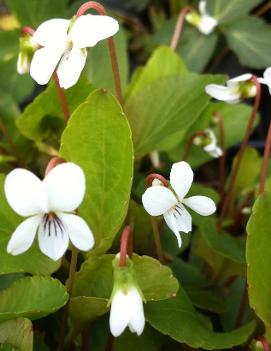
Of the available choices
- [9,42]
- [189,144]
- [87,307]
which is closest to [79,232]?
[87,307]

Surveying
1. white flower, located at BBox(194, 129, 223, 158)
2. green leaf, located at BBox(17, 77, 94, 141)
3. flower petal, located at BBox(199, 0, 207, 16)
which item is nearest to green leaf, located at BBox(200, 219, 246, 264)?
white flower, located at BBox(194, 129, 223, 158)

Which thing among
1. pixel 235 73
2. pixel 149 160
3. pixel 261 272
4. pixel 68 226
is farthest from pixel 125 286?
pixel 235 73

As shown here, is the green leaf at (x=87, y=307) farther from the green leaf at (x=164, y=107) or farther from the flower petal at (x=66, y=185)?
the green leaf at (x=164, y=107)

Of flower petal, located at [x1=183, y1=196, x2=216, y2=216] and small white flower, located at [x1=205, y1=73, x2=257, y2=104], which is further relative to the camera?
small white flower, located at [x1=205, y1=73, x2=257, y2=104]

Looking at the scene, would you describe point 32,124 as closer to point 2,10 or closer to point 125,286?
point 125,286

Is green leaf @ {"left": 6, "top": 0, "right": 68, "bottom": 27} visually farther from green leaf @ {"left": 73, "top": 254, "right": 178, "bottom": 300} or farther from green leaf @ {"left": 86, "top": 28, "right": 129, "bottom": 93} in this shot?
green leaf @ {"left": 73, "top": 254, "right": 178, "bottom": 300}

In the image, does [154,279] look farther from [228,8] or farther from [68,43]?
[228,8]
